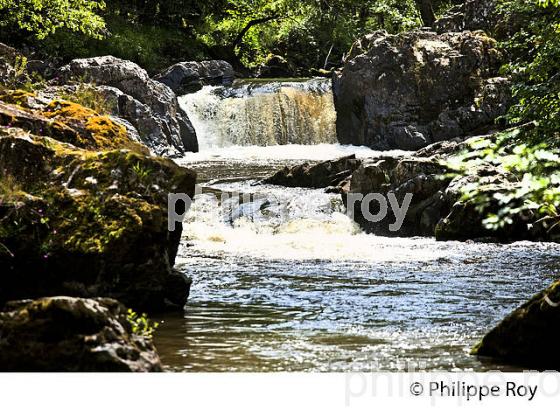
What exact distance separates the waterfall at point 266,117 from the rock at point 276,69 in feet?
22.0

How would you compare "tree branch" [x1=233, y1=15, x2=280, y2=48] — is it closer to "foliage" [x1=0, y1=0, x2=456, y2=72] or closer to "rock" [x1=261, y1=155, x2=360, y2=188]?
"foliage" [x1=0, y1=0, x2=456, y2=72]

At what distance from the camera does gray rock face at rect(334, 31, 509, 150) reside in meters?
24.0

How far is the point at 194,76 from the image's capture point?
29828mm

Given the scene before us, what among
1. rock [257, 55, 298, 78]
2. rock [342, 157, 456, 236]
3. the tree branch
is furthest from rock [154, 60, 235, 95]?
rock [342, 157, 456, 236]

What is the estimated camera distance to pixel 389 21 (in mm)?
38688

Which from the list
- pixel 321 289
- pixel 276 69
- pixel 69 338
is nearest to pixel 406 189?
pixel 321 289

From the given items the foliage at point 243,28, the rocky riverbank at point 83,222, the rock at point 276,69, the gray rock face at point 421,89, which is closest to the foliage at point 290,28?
the foliage at point 243,28

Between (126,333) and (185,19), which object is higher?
(185,19)

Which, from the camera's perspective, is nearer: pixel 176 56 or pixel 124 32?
pixel 124 32

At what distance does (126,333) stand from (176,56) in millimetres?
30724

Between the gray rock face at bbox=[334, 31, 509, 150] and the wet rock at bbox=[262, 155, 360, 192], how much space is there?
22.0 ft

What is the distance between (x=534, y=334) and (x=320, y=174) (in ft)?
39.6

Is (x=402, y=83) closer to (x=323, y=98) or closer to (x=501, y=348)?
(x=323, y=98)
